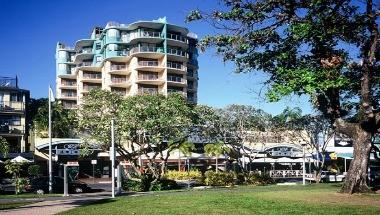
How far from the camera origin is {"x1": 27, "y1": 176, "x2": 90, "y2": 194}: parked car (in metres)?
33.8

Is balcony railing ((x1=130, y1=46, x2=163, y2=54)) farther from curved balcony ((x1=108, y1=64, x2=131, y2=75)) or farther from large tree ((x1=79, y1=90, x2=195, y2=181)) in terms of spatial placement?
large tree ((x1=79, y1=90, x2=195, y2=181))

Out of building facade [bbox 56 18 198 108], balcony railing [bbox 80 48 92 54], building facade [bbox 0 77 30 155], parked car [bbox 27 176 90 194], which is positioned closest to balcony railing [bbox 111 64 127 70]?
building facade [bbox 56 18 198 108]

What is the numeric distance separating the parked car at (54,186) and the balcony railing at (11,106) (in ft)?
83.0

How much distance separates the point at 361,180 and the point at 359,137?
173 cm

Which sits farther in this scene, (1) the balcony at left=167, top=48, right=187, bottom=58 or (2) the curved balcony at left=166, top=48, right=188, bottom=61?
(1) the balcony at left=167, top=48, right=187, bottom=58

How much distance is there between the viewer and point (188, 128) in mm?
41906

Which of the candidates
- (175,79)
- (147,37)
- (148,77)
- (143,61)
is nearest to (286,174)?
(175,79)

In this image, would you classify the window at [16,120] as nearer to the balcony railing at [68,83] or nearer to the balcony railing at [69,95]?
the balcony railing at [69,95]

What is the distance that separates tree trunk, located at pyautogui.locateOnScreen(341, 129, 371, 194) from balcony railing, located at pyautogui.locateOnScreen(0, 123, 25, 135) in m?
46.7

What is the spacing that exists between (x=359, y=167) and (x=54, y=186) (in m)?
23.1

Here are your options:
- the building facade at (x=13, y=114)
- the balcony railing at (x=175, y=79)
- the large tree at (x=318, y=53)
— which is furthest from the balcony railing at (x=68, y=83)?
the large tree at (x=318, y=53)

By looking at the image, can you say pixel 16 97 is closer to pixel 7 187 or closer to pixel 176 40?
pixel 7 187

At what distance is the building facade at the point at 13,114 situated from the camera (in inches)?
2242

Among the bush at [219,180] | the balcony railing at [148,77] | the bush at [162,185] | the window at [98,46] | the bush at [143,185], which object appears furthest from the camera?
the window at [98,46]
